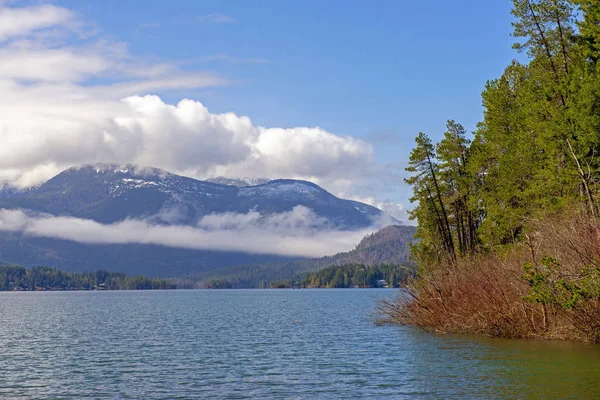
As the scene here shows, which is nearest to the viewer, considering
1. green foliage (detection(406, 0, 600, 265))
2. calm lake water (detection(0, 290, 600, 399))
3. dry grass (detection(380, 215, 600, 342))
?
calm lake water (detection(0, 290, 600, 399))

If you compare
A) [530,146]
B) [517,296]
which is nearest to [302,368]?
[517,296]

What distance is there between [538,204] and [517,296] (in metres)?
16.1

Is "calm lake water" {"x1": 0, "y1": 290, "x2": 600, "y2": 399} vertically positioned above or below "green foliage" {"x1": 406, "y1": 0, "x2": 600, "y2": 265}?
below

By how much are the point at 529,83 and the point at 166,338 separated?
35.6 m

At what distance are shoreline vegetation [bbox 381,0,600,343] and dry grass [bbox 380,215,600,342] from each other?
0.07 m

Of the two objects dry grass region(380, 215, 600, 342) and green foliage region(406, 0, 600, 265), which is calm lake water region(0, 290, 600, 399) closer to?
dry grass region(380, 215, 600, 342)

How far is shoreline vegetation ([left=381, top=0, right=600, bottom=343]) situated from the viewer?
1366 inches

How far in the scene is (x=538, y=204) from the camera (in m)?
54.5

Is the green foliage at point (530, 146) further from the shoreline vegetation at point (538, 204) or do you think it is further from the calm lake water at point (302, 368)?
the calm lake water at point (302, 368)

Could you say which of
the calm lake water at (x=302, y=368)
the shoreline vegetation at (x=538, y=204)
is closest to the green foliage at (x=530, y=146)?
the shoreline vegetation at (x=538, y=204)

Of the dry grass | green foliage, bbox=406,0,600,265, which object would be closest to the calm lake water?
the dry grass

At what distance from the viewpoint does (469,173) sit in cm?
7050

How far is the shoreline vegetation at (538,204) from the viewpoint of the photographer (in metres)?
34.7

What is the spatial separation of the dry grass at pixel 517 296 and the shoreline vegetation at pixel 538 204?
0.07 meters
